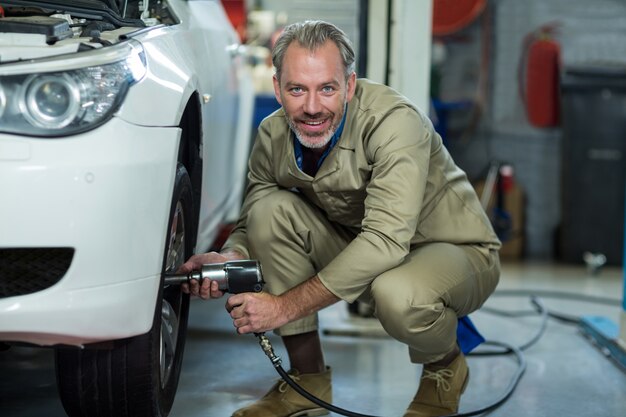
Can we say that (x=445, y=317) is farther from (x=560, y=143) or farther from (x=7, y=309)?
(x=560, y=143)

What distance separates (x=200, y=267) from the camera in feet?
7.39

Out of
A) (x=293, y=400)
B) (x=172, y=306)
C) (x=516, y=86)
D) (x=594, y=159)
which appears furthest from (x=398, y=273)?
(x=516, y=86)

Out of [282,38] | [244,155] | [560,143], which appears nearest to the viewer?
[282,38]

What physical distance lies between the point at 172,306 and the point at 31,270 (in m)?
0.72

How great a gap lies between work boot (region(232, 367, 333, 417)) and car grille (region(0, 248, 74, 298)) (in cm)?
84

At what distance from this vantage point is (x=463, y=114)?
6184 millimetres

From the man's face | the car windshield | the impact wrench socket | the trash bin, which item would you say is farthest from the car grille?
the trash bin

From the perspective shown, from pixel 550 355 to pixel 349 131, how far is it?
138cm

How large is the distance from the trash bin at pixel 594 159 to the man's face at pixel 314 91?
3.57m

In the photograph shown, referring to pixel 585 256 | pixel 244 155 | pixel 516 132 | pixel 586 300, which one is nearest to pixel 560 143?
pixel 516 132

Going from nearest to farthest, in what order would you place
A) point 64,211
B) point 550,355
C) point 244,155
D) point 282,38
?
point 64,211
point 282,38
point 550,355
point 244,155

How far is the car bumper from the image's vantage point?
1.67 metres

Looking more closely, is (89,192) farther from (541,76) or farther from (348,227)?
(541,76)

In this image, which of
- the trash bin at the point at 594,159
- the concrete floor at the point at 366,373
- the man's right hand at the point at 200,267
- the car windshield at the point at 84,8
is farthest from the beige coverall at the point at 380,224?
the trash bin at the point at 594,159
